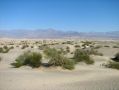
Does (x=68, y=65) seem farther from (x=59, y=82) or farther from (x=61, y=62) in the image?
(x=59, y=82)

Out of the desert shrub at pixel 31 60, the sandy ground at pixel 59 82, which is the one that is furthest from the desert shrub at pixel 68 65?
the desert shrub at pixel 31 60

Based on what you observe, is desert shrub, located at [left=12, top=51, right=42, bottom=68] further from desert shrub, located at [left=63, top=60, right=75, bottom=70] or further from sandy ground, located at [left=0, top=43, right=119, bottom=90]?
sandy ground, located at [left=0, top=43, right=119, bottom=90]

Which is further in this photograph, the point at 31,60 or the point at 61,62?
the point at 31,60

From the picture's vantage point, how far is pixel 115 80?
14297mm

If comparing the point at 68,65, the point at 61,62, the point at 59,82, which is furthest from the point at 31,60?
the point at 59,82

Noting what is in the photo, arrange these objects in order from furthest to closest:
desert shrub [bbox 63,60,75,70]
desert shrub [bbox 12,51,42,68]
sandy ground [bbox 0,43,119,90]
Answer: desert shrub [bbox 12,51,42,68]
desert shrub [bbox 63,60,75,70]
sandy ground [bbox 0,43,119,90]

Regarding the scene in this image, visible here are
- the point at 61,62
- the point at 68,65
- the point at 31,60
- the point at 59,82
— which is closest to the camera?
the point at 59,82

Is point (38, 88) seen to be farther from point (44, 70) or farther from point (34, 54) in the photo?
point (34, 54)

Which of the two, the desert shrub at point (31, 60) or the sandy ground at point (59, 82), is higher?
the desert shrub at point (31, 60)

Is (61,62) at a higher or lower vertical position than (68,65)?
higher

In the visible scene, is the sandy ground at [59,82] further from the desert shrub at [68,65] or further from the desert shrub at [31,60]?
the desert shrub at [31,60]

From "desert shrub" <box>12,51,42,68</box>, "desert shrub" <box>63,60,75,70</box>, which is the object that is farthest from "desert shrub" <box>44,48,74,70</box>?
"desert shrub" <box>12,51,42,68</box>

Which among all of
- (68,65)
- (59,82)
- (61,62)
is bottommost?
(59,82)

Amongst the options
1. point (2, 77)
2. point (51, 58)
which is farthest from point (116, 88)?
point (51, 58)
